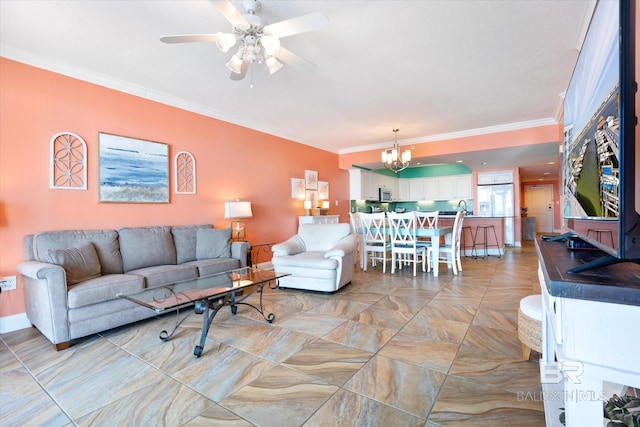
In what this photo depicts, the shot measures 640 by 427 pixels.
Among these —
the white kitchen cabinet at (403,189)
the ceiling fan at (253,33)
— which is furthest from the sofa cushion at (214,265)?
the white kitchen cabinet at (403,189)

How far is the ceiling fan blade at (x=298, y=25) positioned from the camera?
191cm

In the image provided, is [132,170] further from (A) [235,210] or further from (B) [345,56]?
(B) [345,56]

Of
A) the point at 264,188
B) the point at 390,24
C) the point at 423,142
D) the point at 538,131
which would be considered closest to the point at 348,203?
the point at 423,142

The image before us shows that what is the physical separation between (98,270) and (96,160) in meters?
1.29

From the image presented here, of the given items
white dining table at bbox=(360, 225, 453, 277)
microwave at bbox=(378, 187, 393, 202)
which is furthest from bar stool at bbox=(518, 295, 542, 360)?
microwave at bbox=(378, 187, 393, 202)

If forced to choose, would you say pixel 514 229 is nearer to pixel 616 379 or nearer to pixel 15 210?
pixel 616 379

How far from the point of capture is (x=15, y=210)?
2.77 metres

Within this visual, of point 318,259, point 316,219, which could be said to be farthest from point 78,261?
point 316,219

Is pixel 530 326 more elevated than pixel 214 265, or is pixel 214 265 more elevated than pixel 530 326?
pixel 214 265

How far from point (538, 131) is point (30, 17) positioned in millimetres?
6573

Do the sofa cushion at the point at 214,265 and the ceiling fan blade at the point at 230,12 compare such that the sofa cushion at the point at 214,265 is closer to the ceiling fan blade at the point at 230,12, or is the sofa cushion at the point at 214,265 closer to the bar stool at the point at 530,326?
the ceiling fan blade at the point at 230,12

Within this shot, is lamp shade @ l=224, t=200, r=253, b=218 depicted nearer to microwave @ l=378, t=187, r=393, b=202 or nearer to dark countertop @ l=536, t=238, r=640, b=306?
dark countertop @ l=536, t=238, r=640, b=306

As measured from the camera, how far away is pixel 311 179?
6430 mm

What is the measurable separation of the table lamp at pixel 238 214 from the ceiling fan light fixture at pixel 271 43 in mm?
2535
